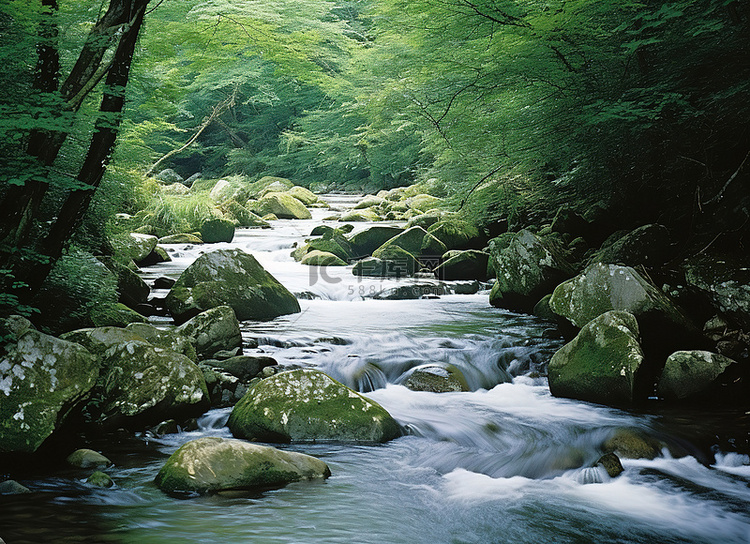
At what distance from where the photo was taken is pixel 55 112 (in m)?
4.23

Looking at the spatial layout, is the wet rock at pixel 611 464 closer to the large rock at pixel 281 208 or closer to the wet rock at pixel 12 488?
the wet rock at pixel 12 488

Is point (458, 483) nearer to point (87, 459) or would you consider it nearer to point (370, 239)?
point (87, 459)

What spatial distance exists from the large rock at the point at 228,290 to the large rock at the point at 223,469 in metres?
4.24

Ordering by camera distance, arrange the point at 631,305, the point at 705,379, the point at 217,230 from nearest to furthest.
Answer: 1. the point at 705,379
2. the point at 631,305
3. the point at 217,230

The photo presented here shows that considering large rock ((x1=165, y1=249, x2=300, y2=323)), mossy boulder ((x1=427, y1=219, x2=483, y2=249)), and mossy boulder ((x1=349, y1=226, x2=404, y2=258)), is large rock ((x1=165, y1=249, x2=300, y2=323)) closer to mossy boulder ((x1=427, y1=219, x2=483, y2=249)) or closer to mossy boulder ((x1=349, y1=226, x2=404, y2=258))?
mossy boulder ((x1=427, y1=219, x2=483, y2=249))

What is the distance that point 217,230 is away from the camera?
1611cm

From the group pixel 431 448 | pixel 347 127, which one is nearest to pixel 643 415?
pixel 431 448

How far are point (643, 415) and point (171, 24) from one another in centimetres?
631

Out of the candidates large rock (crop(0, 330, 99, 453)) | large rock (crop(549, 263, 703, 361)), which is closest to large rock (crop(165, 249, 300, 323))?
large rock (crop(0, 330, 99, 453))

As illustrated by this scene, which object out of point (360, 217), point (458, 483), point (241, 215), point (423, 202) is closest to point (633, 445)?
point (458, 483)

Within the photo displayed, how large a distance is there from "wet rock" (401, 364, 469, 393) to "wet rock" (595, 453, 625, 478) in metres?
1.96

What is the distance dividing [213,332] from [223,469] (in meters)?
2.86

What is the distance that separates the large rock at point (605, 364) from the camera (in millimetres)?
5398

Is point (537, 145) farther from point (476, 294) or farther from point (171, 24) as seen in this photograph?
point (171, 24)
